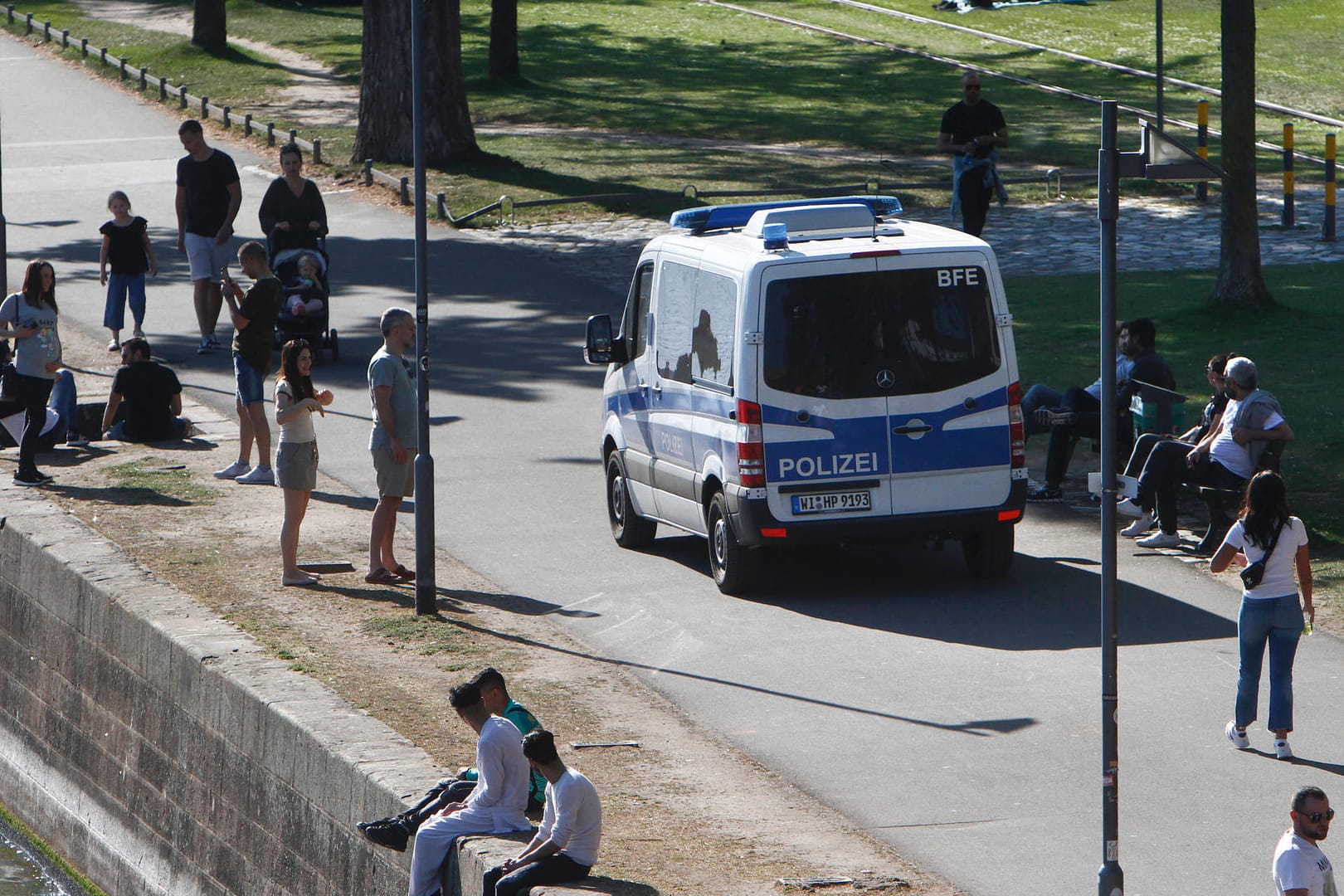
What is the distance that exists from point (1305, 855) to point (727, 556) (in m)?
5.48

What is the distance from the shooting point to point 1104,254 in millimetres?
6219

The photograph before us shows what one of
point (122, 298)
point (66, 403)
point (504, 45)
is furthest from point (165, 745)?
point (504, 45)

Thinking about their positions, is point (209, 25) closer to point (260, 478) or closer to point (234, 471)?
point (234, 471)

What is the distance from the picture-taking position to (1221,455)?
12.0 meters

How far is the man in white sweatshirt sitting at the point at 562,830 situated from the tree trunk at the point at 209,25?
34.7m

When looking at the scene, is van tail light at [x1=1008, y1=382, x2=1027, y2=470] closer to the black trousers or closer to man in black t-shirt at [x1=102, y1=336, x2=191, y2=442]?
the black trousers

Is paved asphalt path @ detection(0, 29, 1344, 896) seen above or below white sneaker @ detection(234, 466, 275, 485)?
below

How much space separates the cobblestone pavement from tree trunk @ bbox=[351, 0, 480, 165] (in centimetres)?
363

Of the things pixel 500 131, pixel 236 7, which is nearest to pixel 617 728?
pixel 500 131

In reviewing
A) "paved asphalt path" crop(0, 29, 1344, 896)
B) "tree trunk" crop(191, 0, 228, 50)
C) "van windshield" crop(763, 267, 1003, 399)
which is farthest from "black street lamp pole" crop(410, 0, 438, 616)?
"tree trunk" crop(191, 0, 228, 50)

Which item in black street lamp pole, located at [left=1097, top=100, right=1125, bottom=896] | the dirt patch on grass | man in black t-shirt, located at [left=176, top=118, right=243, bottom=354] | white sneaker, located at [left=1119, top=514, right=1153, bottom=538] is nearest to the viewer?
black street lamp pole, located at [left=1097, top=100, right=1125, bottom=896]

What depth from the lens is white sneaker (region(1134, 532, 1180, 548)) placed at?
1241 centimetres

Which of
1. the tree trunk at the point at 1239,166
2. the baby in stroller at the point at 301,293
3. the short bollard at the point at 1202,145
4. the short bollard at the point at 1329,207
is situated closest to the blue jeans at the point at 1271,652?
the tree trunk at the point at 1239,166

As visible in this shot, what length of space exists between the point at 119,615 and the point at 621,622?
122 inches
